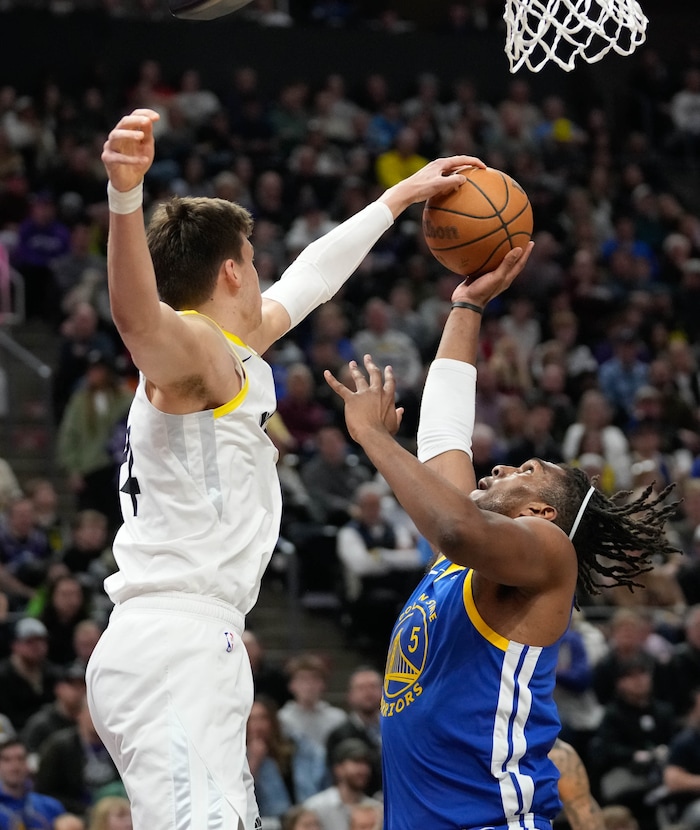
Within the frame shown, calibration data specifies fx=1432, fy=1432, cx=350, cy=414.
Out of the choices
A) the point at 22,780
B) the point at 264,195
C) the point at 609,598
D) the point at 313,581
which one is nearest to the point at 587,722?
the point at 609,598

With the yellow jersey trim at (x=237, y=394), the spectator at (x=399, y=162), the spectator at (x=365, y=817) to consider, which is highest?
the spectator at (x=399, y=162)

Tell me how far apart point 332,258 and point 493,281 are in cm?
53

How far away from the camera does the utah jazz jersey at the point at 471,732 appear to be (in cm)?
385

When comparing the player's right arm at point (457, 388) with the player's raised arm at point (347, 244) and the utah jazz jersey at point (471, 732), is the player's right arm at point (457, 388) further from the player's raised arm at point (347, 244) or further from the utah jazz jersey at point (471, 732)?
the utah jazz jersey at point (471, 732)

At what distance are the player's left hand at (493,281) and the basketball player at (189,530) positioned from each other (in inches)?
33.0

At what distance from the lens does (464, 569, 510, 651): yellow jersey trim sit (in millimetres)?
3893

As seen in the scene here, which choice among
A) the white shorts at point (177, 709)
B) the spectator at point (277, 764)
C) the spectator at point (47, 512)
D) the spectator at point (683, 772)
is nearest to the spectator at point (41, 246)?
the spectator at point (47, 512)

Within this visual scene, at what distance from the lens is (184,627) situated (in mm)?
3645

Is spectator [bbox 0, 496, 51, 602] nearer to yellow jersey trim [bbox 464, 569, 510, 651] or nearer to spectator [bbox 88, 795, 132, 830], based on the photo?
spectator [bbox 88, 795, 132, 830]

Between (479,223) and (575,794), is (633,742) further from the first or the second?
(479,223)

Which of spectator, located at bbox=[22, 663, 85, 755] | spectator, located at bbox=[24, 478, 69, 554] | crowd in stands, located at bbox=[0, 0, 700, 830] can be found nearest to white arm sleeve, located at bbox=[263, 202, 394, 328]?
crowd in stands, located at bbox=[0, 0, 700, 830]

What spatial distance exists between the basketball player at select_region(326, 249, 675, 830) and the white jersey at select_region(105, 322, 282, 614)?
12.1 inches

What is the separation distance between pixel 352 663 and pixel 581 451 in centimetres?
264

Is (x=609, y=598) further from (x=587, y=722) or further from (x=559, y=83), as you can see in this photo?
(x=559, y=83)
